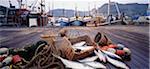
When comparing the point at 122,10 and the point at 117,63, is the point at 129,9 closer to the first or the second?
the point at 122,10

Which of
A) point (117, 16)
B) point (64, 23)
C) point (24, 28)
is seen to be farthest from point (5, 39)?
point (117, 16)

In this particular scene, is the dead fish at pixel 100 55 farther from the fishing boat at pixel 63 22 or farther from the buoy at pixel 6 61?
the buoy at pixel 6 61

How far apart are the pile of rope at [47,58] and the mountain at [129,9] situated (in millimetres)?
845

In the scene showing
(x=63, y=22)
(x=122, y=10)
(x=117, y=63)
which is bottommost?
(x=117, y=63)

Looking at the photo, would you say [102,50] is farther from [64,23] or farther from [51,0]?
[51,0]

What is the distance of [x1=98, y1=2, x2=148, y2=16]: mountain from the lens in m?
2.87

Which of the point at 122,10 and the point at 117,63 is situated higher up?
the point at 122,10

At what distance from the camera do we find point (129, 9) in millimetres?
2971

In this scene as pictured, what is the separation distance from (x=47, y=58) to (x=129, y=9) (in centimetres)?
111

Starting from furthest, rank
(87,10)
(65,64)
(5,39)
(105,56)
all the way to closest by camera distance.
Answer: (87,10) → (5,39) → (105,56) → (65,64)

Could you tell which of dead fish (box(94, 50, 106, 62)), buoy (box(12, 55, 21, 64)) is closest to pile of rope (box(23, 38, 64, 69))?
buoy (box(12, 55, 21, 64))

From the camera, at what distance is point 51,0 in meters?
3.22

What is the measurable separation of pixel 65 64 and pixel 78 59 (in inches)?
7.5

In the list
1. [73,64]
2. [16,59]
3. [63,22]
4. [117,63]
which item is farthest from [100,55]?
[16,59]
